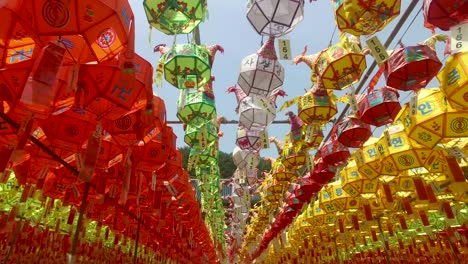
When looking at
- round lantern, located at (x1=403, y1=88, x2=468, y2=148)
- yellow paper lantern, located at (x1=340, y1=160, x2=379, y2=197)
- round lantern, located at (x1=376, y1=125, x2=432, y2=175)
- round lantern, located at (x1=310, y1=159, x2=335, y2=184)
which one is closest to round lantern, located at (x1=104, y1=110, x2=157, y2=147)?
round lantern, located at (x1=403, y1=88, x2=468, y2=148)

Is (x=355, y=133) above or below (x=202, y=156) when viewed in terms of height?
below

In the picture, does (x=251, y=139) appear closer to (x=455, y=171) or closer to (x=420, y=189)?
(x=420, y=189)

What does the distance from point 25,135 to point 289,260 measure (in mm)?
23986

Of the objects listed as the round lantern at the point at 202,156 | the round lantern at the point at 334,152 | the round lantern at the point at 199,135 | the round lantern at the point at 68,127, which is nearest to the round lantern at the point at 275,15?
the round lantern at the point at 68,127

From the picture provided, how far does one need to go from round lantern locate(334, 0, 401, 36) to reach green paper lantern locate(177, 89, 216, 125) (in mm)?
3141

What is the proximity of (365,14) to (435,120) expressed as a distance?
5.89ft

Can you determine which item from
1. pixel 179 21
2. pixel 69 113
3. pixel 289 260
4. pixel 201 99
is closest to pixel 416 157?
pixel 201 99

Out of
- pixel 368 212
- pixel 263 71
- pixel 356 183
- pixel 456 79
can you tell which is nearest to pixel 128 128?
pixel 263 71

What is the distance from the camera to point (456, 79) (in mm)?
3463

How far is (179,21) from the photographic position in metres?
4.13

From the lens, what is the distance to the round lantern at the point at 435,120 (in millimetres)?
4348

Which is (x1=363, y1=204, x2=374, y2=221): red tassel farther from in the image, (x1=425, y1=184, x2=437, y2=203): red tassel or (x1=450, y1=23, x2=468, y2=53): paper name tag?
(x1=450, y1=23, x2=468, y2=53): paper name tag

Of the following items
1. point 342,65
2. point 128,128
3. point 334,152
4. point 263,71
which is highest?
point 263,71

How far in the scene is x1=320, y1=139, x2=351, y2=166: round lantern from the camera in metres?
7.87
